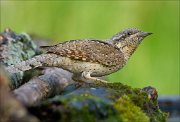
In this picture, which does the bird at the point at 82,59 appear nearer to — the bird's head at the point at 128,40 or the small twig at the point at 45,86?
the small twig at the point at 45,86

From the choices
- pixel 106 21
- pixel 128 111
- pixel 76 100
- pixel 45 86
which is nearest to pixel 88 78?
pixel 45 86

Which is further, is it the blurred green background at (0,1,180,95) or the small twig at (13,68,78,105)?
the blurred green background at (0,1,180,95)

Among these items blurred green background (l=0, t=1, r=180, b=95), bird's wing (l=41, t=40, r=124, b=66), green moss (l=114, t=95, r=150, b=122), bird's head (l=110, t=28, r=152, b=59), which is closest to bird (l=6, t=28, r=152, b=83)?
bird's wing (l=41, t=40, r=124, b=66)

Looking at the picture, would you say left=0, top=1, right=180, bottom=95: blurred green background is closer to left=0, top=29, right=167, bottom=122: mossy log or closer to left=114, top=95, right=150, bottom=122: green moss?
left=0, top=29, right=167, bottom=122: mossy log

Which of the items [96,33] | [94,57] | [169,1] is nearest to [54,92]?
[94,57]

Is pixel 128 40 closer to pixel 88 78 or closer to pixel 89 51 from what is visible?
pixel 89 51

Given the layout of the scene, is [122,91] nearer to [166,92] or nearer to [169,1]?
[166,92]
